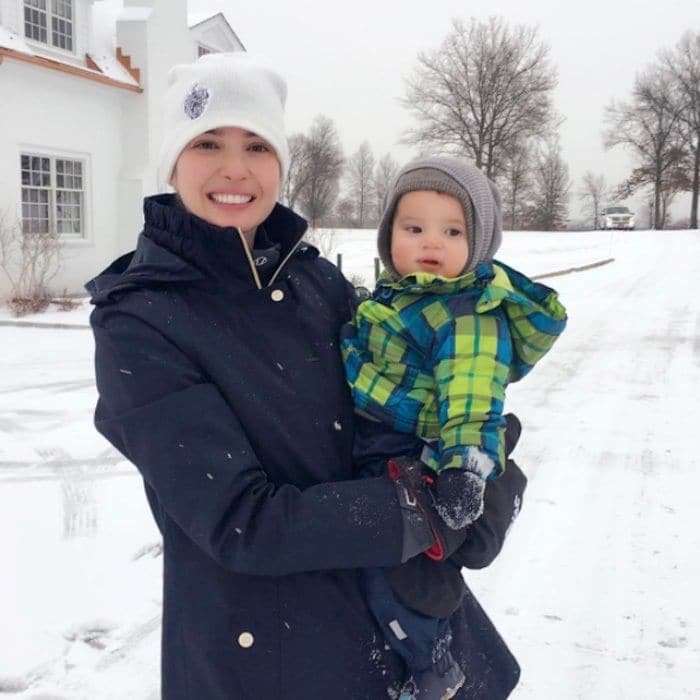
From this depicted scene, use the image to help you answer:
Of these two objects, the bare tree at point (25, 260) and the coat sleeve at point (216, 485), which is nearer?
the coat sleeve at point (216, 485)

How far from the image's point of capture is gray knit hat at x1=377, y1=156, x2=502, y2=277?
78.7 inches

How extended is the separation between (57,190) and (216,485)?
53.1 feet

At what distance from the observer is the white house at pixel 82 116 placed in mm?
14547

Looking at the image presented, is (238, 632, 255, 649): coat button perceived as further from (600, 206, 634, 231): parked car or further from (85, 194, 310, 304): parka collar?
(600, 206, 634, 231): parked car

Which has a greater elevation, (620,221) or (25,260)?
(620,221)

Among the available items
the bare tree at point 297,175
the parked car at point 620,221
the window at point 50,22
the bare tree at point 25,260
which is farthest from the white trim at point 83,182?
the parked car at point 620,221


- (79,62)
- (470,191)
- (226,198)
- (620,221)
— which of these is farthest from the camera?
(620,221)

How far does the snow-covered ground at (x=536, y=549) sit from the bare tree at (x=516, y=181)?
34.7 metres

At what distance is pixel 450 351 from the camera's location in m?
1.77

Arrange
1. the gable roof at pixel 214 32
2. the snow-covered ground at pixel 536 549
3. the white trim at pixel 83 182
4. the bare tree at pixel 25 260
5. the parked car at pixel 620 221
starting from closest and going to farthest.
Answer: the snow-covered ground at pixel 536 549
the bare tree at pixel 25 260
the white trim at pixel 83 182
the gable roof at pixel 214 32
the parked car at pixel 620 221

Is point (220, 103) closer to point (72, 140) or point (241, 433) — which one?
point (241, 433)

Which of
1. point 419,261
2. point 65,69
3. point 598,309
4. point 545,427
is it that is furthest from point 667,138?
point 419,261

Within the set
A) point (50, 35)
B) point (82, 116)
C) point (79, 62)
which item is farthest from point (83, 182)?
point (50, 35)

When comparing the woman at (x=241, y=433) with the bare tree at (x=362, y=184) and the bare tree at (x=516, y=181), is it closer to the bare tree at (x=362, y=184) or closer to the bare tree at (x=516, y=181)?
the bare tree at (x=516, y=181)
